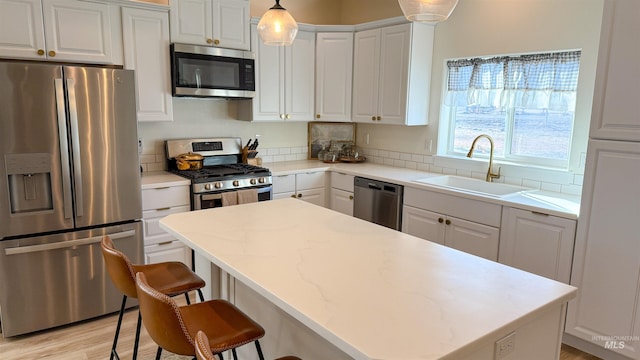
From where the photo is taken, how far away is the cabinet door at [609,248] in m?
2.45

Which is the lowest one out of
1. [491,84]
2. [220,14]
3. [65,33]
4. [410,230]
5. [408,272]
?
[410,230]

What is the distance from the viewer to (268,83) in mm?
4285

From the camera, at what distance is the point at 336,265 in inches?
68.3

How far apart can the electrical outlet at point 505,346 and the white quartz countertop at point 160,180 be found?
9.06 ft

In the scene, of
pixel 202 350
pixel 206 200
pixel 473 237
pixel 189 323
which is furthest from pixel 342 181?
pixel 202 350

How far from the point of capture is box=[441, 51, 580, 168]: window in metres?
3.35

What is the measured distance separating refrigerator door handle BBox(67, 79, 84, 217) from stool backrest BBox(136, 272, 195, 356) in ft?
5.45

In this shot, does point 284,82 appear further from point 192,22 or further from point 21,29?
point 21,29

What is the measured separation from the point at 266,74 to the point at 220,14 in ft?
2.23

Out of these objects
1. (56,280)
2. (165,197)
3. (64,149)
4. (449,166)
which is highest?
(64,149)

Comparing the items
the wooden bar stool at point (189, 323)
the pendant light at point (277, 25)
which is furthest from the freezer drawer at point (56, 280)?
the pendant light at point (277, 25)

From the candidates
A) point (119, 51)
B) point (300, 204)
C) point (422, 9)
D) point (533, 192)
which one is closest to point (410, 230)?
point (533, 192)

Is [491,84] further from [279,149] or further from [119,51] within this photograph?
[119,51]

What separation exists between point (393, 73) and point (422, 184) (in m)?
1.15
